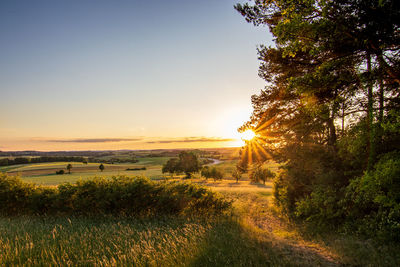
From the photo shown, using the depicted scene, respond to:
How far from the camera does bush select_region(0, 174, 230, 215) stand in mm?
9578

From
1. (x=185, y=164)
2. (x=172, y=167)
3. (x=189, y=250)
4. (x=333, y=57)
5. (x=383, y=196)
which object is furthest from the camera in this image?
(x=172, y=167)

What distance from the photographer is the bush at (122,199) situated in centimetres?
958

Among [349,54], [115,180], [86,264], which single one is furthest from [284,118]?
[86,264]

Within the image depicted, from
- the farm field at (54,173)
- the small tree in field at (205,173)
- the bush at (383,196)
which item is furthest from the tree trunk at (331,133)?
the small tree in field at (205,173)

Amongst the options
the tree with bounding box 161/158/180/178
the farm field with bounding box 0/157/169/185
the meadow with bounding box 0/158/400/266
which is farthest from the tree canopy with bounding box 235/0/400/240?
the tree with bounding box 161/158/180/178

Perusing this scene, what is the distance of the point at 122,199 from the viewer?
9.66 m

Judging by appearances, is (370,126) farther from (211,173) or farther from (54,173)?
(54,173)

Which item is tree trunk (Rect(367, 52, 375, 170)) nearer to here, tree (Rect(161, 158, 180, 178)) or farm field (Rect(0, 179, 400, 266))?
farm field (Rect(0, 179, 400, 266))

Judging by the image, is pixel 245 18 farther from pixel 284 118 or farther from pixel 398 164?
pixel 398 164

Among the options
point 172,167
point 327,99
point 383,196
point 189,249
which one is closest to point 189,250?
point 189,249

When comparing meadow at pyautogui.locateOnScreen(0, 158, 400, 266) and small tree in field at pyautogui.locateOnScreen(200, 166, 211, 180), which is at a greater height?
meadow at pyautogui.locateOnScreen(0, 158, 400, 266)

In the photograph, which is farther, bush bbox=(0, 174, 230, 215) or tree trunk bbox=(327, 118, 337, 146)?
tree trunk bbox=(327, 118, 337, 146)

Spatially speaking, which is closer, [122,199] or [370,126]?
[370,126]

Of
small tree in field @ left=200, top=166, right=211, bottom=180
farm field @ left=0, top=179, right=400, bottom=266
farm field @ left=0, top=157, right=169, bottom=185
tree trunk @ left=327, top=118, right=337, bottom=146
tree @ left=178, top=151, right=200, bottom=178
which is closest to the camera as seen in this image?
farm field @ left=0, top=179, right=400, bottom=266
